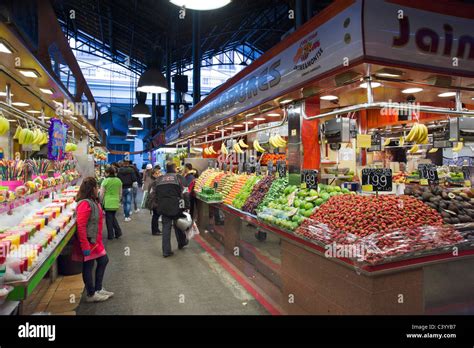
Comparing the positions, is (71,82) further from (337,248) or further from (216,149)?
(216,149)

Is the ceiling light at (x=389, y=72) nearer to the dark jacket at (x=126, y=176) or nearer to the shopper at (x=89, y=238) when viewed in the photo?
the shopper at (x=89, y=238)

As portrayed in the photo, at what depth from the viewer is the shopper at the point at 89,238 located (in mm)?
3947

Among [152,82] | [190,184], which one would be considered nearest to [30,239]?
[190,184]

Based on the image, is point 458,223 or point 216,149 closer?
point 458,223

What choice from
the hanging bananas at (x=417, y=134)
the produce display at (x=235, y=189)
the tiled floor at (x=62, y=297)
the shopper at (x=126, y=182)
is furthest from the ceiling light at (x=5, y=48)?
the shopper at (x=126, y=182)

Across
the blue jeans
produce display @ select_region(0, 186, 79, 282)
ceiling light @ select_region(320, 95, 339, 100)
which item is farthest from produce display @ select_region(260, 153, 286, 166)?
produce display @ select_region(0, 186, 79, 282)

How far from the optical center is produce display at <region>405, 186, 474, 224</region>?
11.1 feet

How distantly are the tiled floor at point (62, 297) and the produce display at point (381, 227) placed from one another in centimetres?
262

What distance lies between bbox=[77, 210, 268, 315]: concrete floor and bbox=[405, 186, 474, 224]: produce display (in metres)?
2.16

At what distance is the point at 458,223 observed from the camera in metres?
3.30

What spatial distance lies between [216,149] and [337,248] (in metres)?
12.9

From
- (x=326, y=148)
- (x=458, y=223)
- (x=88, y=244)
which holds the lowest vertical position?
(x=88, y=244)

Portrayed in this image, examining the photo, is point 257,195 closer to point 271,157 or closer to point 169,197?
point 169,197

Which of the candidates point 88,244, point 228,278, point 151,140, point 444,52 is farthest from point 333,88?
point 151,140
